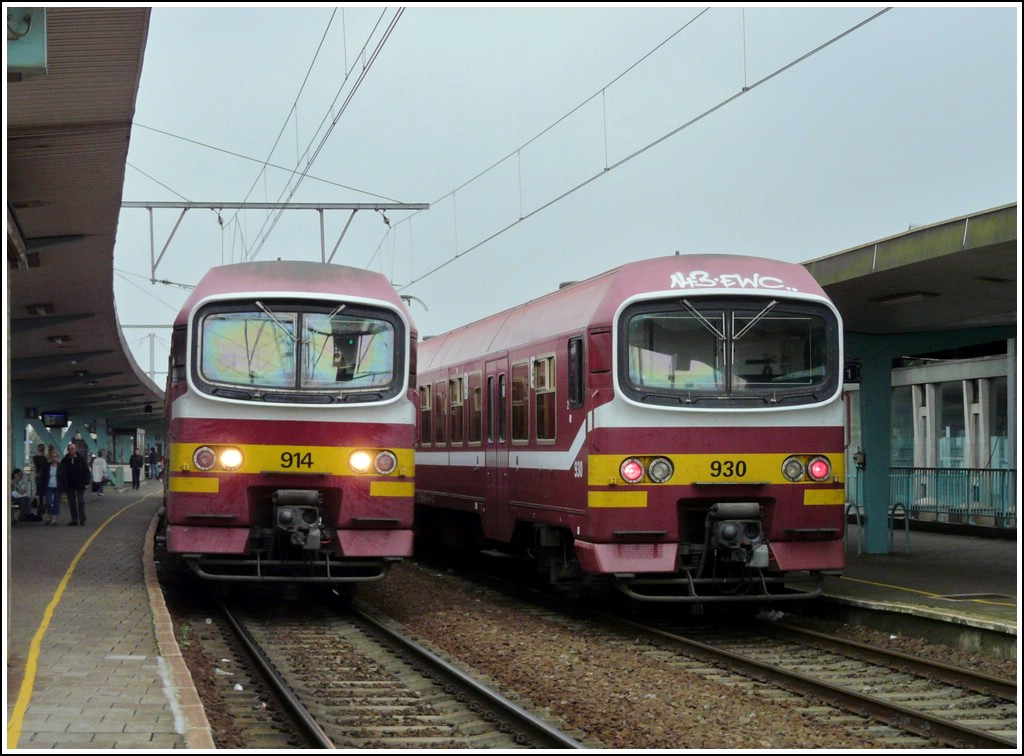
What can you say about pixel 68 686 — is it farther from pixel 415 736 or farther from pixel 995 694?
pixel 995 694

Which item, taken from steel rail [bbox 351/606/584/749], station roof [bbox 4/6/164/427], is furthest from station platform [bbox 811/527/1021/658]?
station roof [bbox 4/6/164/427]

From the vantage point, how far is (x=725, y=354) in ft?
40.6

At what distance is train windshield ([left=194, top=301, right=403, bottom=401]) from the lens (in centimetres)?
1306

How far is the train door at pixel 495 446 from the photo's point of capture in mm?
15844

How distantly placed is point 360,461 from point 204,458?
1500 mm

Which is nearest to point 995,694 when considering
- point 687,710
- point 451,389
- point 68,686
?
point 687,710

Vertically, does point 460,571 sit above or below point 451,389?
below

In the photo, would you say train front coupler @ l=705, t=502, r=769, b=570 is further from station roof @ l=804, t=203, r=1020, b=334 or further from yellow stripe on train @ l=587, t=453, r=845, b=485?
station roof @ l=804, t=203, r=1020, b=334

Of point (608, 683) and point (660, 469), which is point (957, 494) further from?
point (608, 683)

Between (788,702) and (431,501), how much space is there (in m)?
11.0

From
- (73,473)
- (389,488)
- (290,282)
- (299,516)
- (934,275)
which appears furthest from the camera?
(73,473)

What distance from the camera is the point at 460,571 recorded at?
19859 millimetres

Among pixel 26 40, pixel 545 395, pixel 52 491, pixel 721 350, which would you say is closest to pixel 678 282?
pixel 721 350

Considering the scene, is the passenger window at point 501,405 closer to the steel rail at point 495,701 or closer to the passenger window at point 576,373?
the passenger window at point 576,373
